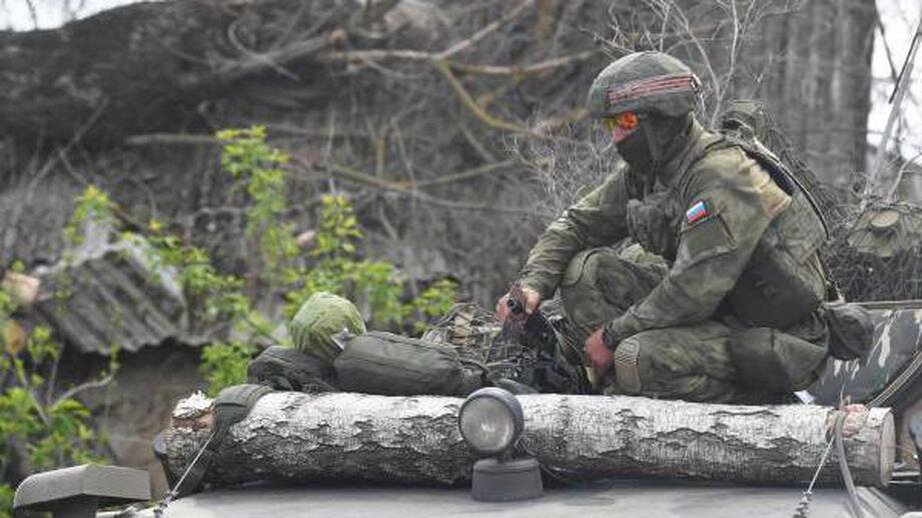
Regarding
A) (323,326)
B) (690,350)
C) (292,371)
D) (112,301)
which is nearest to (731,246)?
(690,350)

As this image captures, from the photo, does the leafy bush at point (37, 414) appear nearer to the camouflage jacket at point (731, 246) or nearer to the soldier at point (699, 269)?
the soldier at point (699, 269)

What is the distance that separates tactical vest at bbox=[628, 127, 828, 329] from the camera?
15.5 ft

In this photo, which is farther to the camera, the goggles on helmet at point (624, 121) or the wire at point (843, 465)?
the goggles on helmet at point (624, 121)

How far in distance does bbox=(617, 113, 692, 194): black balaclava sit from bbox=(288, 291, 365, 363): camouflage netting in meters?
0.94

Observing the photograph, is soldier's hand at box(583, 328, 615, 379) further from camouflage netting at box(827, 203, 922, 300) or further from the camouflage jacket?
camouflage netting at box(827, 203, 922, 300)

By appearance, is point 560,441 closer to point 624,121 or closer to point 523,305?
point 523,305

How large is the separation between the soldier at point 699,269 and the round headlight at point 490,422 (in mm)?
562

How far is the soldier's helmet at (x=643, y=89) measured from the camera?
472 cm

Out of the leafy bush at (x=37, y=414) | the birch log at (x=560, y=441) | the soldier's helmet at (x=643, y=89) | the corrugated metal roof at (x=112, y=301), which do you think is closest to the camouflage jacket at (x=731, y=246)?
the soldier's helmet at (x=643, y=89)

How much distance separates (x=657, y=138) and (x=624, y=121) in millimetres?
111

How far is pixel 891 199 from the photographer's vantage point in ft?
22.7

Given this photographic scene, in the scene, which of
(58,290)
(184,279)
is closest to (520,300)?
(184,279)

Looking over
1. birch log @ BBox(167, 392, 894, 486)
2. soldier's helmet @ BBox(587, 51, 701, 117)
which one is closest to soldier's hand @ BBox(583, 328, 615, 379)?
birch log @ BBox(167, 392, 894, 486)

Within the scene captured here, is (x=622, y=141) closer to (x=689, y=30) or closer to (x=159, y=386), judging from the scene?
(x=689, y=30)
